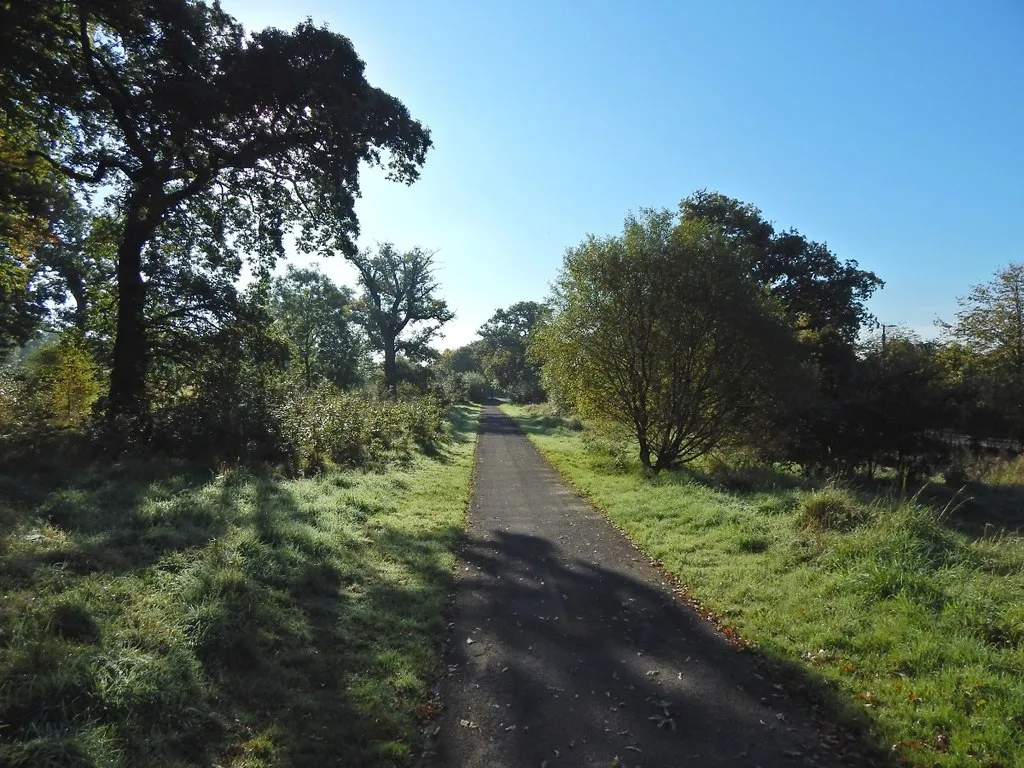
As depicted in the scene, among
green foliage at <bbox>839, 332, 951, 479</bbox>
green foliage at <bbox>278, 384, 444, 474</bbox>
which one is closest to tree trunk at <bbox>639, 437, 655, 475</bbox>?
green foliage at <bbox>839, 332, 951, 479</bbox>

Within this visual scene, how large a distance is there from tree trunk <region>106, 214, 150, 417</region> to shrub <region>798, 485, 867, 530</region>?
618 inches

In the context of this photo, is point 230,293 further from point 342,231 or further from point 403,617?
point 403,617

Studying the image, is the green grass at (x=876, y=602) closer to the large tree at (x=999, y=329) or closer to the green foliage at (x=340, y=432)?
the green foliage at (x=340, y=432)

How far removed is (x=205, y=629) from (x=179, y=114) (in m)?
12.7

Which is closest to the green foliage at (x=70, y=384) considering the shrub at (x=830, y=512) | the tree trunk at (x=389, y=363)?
the shrub at (x=830, y=512)

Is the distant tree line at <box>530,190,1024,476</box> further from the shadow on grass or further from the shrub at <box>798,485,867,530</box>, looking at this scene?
the shadow on grass

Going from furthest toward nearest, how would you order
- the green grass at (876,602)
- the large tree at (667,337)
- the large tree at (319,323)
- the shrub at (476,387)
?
the shrub at (476,387) → the large tree at (319,323) → the large tree at (667,337) → the green grass at (876,602)

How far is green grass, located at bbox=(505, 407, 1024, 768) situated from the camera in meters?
4.43

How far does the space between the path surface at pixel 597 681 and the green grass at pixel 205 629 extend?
49cm

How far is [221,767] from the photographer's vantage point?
383cm

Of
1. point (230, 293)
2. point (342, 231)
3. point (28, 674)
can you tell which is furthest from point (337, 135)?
point (28, 674)

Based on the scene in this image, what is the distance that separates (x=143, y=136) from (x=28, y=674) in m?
14.8

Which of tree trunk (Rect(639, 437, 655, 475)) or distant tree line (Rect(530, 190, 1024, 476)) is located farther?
tree trunk (Rect(639, 437, 655, 475))

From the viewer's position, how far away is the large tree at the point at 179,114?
12.8 m
